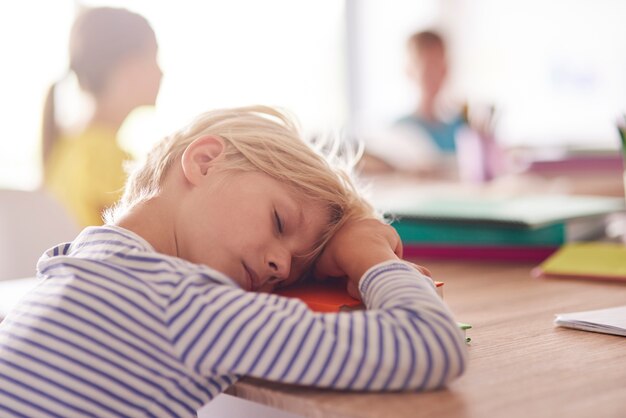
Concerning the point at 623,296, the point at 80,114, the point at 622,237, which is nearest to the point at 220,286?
the point at 623,296

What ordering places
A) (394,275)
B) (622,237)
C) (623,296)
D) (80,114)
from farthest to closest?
(80,114), (622,237), (623,296), (394,275)

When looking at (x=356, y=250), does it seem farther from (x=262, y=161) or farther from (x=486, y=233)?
(x=486, y=233)

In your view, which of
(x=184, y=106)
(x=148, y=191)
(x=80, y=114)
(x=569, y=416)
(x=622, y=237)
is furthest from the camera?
(x=184, y=106)

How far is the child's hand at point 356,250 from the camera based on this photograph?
901mm

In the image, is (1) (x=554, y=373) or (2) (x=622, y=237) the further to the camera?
(2) (x=622, y=237)

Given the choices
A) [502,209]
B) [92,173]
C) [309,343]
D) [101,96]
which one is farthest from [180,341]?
[101,96]

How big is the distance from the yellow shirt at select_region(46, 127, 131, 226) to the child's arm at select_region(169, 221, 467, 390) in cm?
155

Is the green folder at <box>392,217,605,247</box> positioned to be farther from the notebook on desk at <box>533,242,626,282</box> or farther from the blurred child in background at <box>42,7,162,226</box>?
the blurred child in background at <box>42,7,162,226</box>

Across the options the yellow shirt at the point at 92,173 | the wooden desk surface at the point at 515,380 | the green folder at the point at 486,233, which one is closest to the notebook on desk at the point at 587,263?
the green folder at the point at 486,233

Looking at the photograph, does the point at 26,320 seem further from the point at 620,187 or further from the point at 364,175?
the point at 364,175

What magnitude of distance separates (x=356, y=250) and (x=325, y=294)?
0.20 ft

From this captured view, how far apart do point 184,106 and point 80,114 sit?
1706mm

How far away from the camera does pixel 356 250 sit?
0.93 m

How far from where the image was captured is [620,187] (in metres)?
2.16
